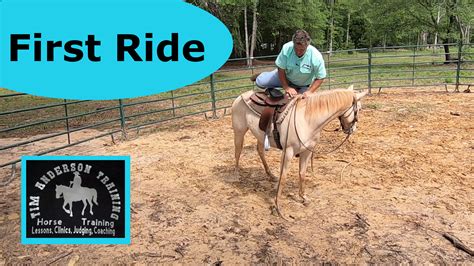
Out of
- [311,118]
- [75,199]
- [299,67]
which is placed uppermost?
[299,67]

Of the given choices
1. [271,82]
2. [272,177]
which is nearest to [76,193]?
[271,82]

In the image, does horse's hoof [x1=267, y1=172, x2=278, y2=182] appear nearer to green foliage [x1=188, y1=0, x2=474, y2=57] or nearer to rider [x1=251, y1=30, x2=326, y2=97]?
rider [x1=251, y1=30, x2=326, y2=97]

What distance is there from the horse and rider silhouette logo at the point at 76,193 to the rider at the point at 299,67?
2.20 metres

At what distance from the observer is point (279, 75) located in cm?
370

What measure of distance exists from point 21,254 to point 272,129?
239cm

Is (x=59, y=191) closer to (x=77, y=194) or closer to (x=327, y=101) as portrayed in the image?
(x=77, y=194)

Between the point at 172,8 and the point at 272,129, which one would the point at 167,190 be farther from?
the point at 172,8

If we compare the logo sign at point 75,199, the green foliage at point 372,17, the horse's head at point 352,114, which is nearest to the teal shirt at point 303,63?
the horse's head at point 352,114

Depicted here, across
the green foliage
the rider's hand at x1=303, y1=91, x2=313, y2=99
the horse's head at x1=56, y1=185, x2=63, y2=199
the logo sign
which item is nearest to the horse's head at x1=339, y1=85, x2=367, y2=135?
the rider's hand at x1=303, y1=91, x2=313, y2=99

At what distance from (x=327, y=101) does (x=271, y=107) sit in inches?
22.4

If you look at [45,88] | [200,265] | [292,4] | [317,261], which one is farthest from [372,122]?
[292,4]

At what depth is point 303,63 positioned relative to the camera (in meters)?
3.48

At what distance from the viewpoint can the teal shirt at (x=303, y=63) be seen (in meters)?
3.47

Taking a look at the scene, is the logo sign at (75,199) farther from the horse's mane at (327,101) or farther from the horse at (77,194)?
the horse's mane at (327,101)
